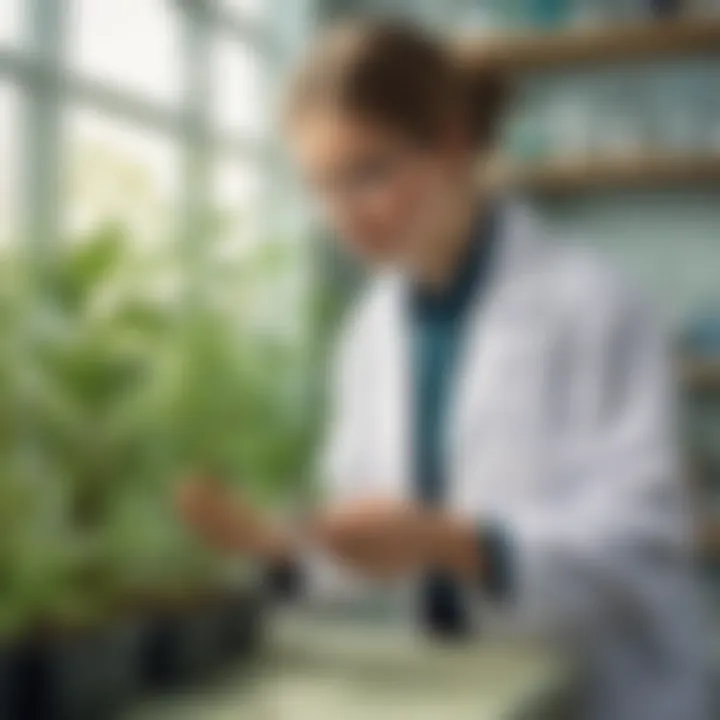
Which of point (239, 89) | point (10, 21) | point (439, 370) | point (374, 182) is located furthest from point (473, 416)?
point (10, 21)

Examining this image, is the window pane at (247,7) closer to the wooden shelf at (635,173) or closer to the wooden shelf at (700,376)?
the wooden shelf at (635,173)

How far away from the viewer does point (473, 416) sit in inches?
34.6

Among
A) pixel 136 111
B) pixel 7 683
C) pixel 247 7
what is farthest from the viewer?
pixel 247 7

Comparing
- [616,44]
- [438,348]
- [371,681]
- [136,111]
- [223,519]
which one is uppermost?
[616,44]

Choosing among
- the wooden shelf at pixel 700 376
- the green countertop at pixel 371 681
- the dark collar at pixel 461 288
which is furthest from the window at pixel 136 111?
the wooden shelf at pixel 700 376

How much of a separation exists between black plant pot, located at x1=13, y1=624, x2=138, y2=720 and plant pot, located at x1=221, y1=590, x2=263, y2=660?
0.08m

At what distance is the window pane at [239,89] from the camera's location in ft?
2.96

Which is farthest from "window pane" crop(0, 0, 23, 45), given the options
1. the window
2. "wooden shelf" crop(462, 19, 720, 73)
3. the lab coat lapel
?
"wooden shelf" crop(462, 19, 720, 73)

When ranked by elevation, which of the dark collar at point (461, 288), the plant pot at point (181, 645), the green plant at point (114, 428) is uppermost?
the dark collar at point (461, 288)

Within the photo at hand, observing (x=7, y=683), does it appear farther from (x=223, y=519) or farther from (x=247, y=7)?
(x=247, y=7)

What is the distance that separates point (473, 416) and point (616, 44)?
429 millimetres

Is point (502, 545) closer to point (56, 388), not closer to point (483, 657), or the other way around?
point (483, 657)

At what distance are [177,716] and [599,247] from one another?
1.80 feet

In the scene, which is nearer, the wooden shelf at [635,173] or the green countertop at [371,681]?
the green countertop at [371,681]
